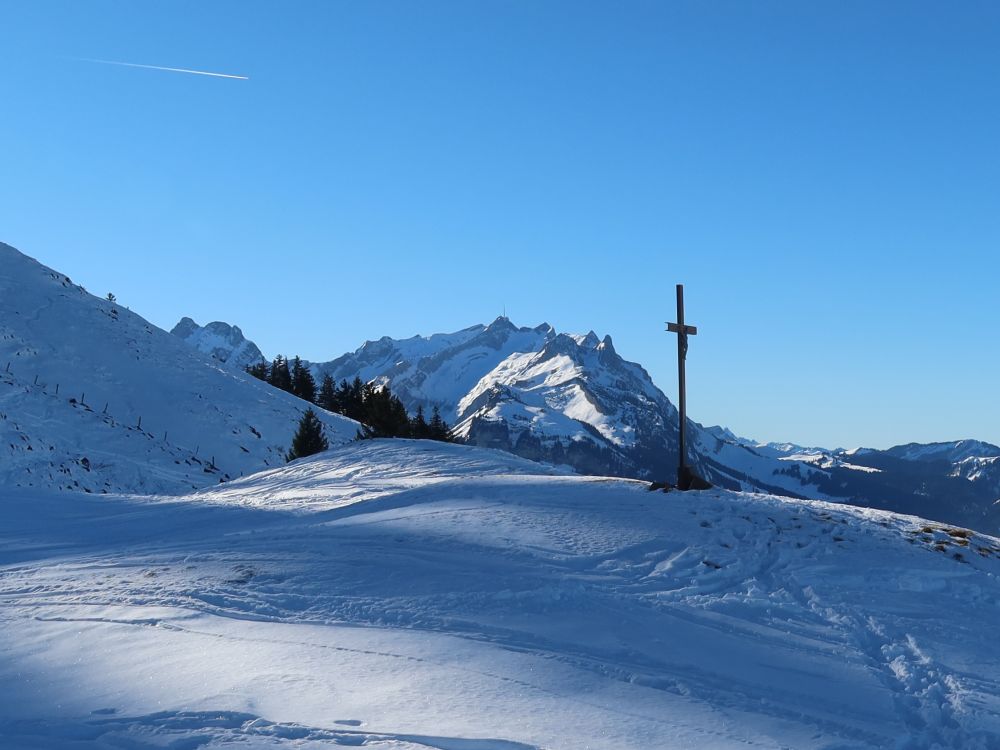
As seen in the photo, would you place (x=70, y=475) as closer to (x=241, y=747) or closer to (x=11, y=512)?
(x=11, y=512)

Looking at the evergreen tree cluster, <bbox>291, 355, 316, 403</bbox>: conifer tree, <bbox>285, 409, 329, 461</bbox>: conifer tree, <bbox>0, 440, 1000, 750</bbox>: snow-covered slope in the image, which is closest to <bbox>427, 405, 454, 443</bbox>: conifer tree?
the evergreen tree cluster

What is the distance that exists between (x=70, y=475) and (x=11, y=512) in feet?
51.8

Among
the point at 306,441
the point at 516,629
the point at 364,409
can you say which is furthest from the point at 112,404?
the point at 516,629

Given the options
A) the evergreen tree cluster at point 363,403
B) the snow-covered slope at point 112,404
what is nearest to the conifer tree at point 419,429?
the evergreen tree cluster at point 363,403

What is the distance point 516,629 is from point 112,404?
43.9 meters

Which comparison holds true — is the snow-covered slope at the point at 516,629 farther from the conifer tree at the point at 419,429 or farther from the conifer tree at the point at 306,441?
the conifer tree at the point at 419,429

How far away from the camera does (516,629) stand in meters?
9.01

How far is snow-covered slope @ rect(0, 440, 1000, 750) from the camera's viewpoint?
662 centimetres

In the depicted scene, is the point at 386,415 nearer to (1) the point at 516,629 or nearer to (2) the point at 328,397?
(2) the point at 328,397

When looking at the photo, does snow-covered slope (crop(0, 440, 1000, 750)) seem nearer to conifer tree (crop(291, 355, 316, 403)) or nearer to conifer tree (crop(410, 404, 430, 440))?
conifer tree (crop(410, 404, 430, 440))

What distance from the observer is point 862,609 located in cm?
1064

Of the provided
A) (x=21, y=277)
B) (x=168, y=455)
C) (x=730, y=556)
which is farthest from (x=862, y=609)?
(x=21, y=277)

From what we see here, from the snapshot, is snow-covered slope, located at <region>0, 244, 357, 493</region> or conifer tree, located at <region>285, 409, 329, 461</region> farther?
conifer tree, located at <region>285, 409, 329, 461</region>

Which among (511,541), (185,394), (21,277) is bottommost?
(511,541)
